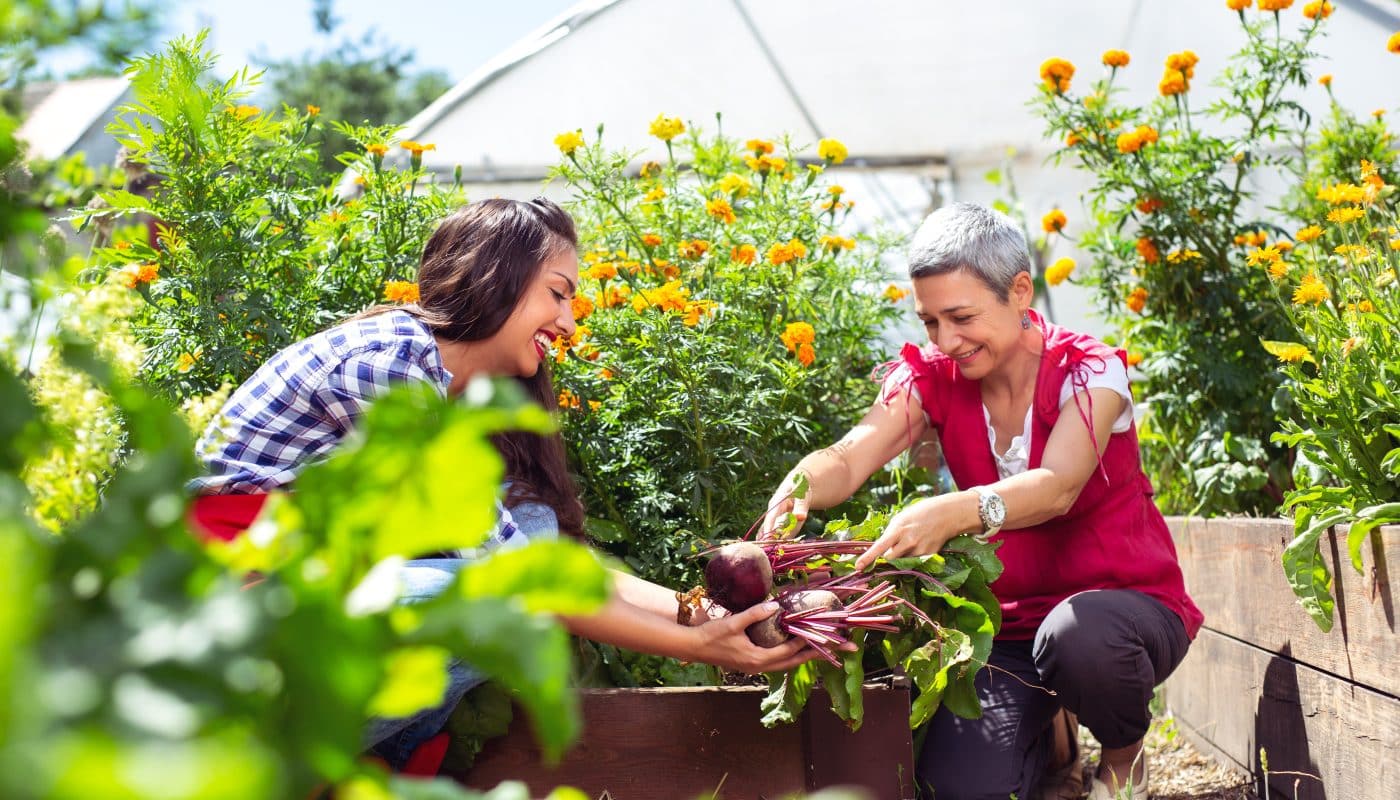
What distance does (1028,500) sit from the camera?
2.34 meters

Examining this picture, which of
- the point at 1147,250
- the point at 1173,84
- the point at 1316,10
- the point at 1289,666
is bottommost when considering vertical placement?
the point at 1289,666

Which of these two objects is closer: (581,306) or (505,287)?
(505,287)

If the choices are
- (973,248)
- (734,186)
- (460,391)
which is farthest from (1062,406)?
(460,391)

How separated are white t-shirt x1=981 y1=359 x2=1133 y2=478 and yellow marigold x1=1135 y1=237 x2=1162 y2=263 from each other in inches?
33.4

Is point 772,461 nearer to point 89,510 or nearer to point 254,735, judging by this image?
point 89,510

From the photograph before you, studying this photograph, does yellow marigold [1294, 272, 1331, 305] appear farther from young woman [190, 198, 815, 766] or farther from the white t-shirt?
young woman [190, 198, 815, 766]

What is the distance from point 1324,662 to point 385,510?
92.2 inches

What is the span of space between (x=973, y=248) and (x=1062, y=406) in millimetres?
380

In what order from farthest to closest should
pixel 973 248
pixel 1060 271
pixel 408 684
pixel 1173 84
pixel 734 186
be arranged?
1. pixel 1060 271
2. pixel 1173 84
3. pixel 734 186
4. pixel 973 248
5. pixel 408 684

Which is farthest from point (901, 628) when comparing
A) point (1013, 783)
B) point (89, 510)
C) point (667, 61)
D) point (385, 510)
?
point (667, 61)

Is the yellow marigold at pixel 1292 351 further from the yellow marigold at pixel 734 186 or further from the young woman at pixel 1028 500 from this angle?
the yellow marigold at pixel 734 186

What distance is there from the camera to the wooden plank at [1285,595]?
6.93 feet

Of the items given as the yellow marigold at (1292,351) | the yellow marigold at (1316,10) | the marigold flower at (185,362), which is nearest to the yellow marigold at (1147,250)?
the yellow marigold at (1316,10)

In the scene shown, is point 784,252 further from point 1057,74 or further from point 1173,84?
point 1173,84
